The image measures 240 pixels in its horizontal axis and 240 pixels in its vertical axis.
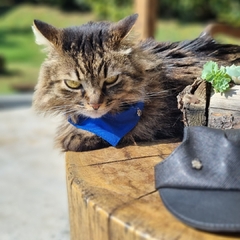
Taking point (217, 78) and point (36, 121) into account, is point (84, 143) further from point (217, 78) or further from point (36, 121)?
point (36, 121)

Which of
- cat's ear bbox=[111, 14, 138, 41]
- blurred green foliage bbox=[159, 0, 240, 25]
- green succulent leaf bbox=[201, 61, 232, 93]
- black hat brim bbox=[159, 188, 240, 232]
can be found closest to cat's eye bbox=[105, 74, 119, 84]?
cat's ear bbox=[111, 14, 138, 41]

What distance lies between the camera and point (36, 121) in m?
4.13

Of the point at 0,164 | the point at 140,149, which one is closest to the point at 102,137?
the point at 140,149

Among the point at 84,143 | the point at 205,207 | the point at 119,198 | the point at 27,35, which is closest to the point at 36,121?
the point at 84,143

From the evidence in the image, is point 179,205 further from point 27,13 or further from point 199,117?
point 27,13

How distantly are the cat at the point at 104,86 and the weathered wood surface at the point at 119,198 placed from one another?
0.09 metres

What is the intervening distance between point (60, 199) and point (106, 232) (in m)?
1.91

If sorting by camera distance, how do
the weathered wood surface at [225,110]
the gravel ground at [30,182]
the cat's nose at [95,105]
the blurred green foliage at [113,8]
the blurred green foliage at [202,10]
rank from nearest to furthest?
the weathered wood surface at [225,110]
the cat's nose at [95,105]
the gravel ground at [30,182]
the blurred green foliage at [202,10]
the blurred green foliage at [113,8]

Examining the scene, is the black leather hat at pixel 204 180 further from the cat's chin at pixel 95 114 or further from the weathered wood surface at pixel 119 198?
the cat's chin at pixel 95 114

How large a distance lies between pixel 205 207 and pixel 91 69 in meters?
0.57

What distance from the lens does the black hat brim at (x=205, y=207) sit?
2.94 feet

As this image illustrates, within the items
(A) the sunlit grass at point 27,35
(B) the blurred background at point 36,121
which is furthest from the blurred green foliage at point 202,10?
(A) the sunlit grass at point 27,35

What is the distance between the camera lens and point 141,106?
1.42 m

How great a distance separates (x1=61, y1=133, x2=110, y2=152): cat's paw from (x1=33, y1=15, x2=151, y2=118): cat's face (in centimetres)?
8
